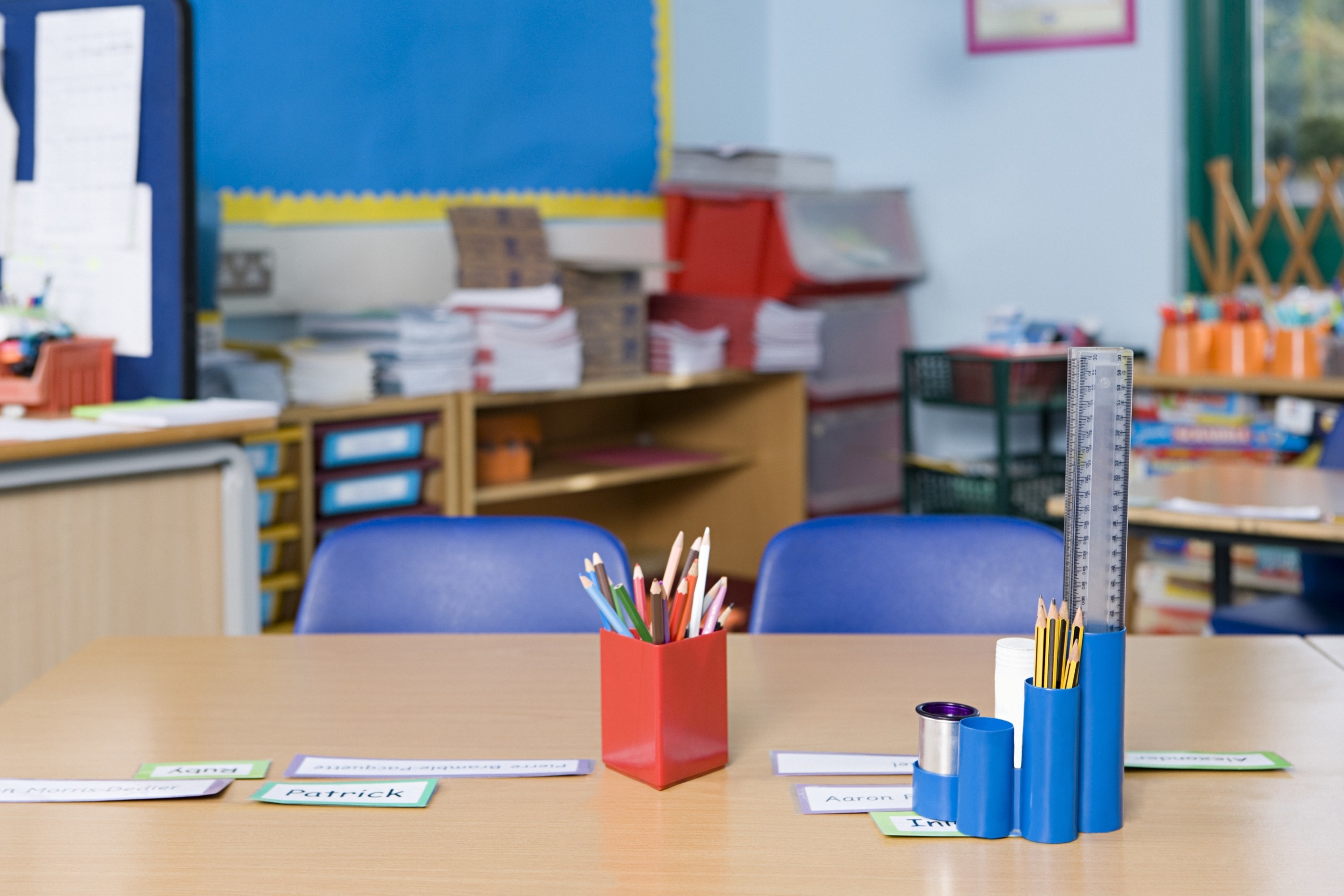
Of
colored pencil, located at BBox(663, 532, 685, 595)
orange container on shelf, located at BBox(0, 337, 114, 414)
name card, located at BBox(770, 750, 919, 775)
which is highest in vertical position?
orange container on shelf, located at BBox(0, 337, 114, 414)

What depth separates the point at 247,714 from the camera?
1.16 m

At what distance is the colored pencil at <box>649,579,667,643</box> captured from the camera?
996mm

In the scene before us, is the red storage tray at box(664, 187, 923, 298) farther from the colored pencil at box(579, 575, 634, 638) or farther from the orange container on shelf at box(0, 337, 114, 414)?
the colored pencil at box(579, 575, 634, 638)

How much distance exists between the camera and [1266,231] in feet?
12.8

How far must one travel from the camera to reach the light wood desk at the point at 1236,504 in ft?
7.08

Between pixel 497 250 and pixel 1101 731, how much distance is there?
2.74 metres

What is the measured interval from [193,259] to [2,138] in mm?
383

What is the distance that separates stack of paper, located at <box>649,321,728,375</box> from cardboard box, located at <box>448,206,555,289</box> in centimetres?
36

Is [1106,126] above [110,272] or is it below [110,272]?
above

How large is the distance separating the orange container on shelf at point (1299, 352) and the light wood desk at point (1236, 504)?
0.68 meters

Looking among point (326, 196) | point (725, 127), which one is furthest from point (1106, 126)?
point (326, 196)

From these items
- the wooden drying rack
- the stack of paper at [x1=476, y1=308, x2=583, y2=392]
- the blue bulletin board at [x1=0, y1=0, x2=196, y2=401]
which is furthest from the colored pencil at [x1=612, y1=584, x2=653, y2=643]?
the wooden drying rack

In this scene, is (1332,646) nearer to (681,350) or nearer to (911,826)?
(911,826)

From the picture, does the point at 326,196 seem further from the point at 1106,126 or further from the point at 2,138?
the point at 1106,126
